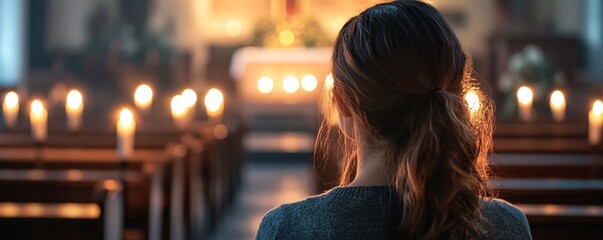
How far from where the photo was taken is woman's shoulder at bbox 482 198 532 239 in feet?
5.31

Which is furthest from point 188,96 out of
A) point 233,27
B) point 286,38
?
point 233,27

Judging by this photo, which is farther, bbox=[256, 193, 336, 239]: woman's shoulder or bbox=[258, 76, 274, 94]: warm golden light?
bbox=[258, 76, 274, 94]: warm golden light

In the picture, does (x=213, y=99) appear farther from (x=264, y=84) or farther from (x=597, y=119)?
(x=264, y=84)

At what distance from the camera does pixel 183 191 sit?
6.84 meters

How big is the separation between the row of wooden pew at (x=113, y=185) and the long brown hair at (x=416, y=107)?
2.28 meters

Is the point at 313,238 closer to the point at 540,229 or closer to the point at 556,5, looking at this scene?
the point at 540,229

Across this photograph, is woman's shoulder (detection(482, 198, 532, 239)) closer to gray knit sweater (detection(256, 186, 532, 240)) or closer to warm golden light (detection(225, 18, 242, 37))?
gray knit sweater (detection(256, 186, 532, 240))

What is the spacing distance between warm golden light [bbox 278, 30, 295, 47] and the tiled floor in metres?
3.72

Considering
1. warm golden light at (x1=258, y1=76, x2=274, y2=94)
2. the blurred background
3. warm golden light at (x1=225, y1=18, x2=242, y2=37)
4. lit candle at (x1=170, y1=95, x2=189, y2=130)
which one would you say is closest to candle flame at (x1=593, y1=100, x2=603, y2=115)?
the blurred background

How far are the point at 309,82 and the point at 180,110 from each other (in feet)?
25.6

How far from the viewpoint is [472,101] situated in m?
1.78

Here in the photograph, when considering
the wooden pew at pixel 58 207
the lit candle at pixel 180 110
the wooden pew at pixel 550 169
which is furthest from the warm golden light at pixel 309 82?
the wooden pew at pixel 58 207

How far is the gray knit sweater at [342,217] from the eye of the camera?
5.03ft

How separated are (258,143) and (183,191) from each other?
6.56 metres
